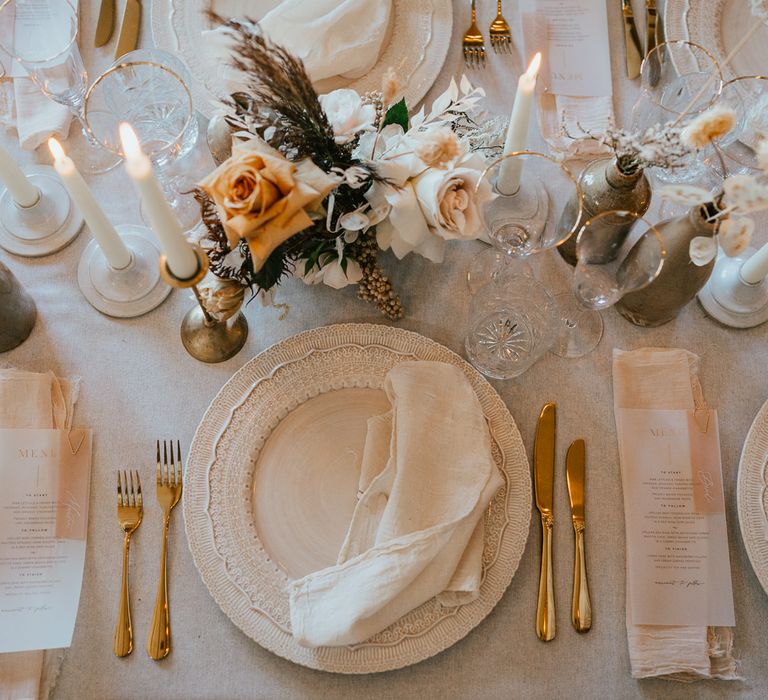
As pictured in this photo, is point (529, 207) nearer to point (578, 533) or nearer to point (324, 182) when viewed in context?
point (324, 182)

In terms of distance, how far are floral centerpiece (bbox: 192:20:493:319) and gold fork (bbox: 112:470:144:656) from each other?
1.12 ft

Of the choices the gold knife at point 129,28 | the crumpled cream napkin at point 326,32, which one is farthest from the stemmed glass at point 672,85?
the gold knife at point 129,28

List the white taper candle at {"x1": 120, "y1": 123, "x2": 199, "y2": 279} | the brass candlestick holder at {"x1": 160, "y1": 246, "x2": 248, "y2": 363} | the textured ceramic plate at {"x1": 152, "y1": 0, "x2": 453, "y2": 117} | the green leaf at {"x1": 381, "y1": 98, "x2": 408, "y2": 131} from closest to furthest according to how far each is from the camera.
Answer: the white taper candle at {"x1": 120, "y1": 123, "x2": 199, "y2": 279} < the green leaf at {"x1": 381, "y1": 98, "x2": 408, "y2": 131} < the brass candlestick holder at {"x1": 160, "y1": 246, "x2": 248, "y2": 363} < the textured ceramic plate at {"x1": 152, "y1": 0, "x2": 453, "y2": 117}

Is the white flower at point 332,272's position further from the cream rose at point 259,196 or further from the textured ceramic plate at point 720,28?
the textured ceramic plate at point 720,28

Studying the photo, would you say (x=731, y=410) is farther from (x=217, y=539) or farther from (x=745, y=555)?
(x=217, y=539)

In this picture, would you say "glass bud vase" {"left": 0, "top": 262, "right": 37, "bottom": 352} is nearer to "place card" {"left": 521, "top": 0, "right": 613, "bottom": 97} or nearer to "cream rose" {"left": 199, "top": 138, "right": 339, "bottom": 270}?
"cream rose" {"left": 199, "top": 138, "right": 339, "bottom": 270}

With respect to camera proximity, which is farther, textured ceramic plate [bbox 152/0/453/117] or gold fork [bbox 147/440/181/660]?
textured ceramic plate [bbox 152/0/453/117]

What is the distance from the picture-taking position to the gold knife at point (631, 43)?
1283 millimetres

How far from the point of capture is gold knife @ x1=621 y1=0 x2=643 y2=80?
1283 millimetres

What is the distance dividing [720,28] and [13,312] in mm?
1436

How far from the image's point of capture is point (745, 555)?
1030mm

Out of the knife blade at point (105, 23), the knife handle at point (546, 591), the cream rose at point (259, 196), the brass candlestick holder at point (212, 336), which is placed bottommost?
the knife handle at point (546, 591)

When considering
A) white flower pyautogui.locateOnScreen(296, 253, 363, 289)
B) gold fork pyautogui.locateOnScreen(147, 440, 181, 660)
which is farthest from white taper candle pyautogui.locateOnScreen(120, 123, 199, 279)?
gold fork pyautogui.locateOnScreen(147, 440, 181, 660)

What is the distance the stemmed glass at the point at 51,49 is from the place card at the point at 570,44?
2.84ft
